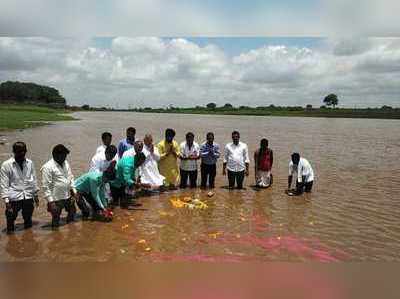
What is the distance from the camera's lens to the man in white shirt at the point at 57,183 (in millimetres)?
8016

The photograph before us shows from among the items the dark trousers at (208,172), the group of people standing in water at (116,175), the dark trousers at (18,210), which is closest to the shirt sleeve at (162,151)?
the group of people standing in water at (116,175)

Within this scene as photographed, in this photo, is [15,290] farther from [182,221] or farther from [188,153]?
[188,153]

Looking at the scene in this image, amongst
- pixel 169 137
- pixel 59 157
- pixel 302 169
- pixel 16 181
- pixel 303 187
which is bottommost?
pixel 303 187

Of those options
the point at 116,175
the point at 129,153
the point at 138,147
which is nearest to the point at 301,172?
the point at 138,147

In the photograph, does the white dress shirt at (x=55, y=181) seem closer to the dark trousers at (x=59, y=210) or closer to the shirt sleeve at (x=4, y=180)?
the dark trousers at (x=59, y=210)

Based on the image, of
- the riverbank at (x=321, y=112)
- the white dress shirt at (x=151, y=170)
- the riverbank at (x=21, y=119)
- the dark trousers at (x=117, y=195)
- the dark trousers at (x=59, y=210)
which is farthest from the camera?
the riverbank at (x=321, y=112)

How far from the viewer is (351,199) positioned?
39.8ft

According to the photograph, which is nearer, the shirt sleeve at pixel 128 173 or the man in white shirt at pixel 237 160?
the shirt sleeve at pixel 128 173

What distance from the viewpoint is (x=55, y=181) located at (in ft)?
26.6

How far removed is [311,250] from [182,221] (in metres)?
2.89

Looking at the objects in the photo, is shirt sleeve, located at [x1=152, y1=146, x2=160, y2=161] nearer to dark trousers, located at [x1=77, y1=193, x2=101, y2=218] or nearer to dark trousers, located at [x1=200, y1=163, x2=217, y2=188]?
dark trousers, located at [x1=200, y1=163, x2=217, y2=188]

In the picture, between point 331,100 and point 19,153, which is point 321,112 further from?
point 19,153

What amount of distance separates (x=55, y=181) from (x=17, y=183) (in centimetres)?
65

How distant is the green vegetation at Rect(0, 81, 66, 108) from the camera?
123000 millimetres
